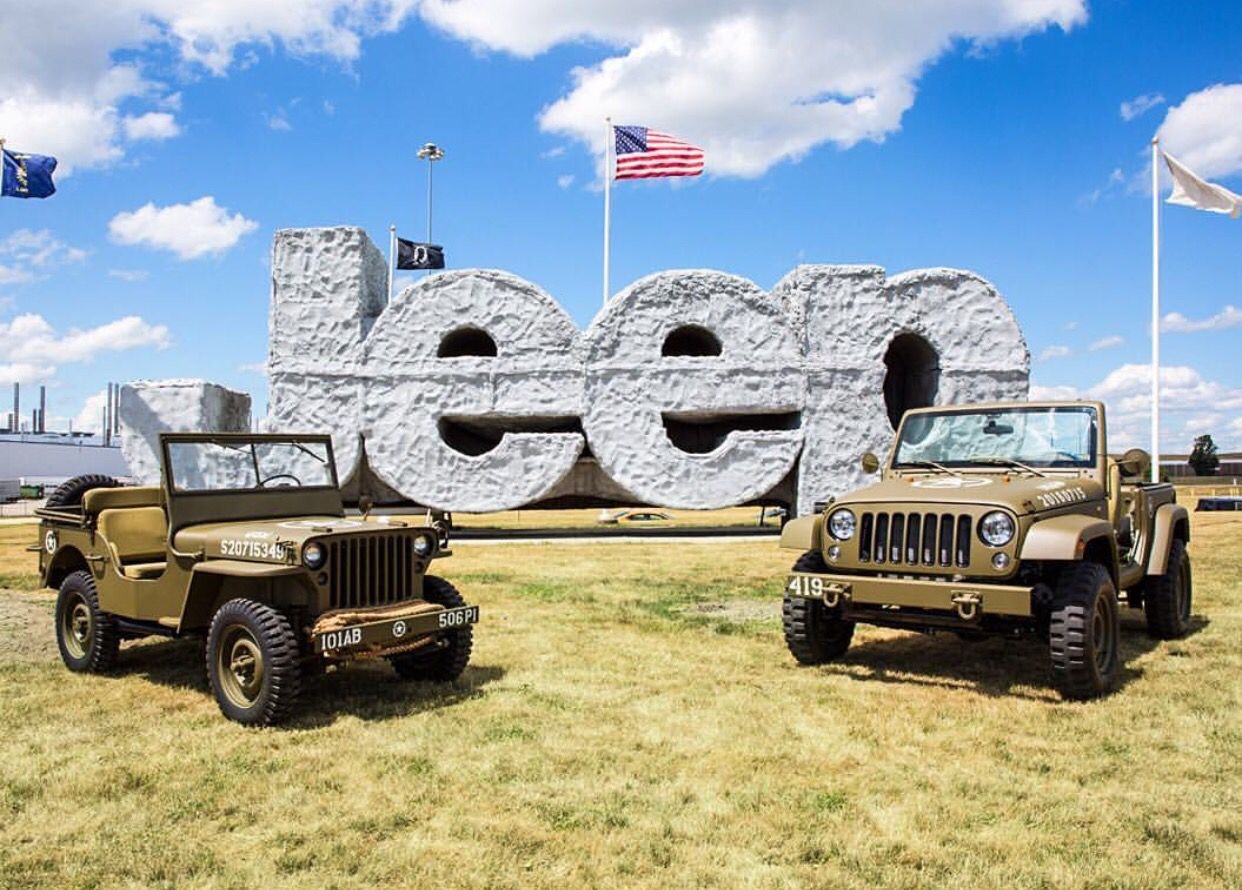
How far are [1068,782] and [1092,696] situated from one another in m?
1.82

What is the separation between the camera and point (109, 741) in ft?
19.2

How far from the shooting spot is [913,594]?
21.5 ft

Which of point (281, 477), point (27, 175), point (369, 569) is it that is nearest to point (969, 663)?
point (369, 569)

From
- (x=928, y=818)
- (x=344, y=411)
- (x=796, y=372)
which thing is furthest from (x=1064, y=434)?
(x=344, y=411)

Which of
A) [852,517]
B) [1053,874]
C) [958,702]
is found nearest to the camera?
[1053,874]

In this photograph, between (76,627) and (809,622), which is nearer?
(809,622)

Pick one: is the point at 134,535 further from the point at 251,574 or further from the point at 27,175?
the point at 27,175

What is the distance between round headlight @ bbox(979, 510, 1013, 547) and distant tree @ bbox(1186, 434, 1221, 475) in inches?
2160

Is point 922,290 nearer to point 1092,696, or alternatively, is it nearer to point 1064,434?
point 1064,434

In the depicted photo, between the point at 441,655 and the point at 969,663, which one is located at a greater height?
the point at 441,655

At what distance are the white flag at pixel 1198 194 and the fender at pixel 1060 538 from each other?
1784 cm

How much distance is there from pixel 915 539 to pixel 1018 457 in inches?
68.8

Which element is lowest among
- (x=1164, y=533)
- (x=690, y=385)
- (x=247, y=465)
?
(x=1164, y=533)

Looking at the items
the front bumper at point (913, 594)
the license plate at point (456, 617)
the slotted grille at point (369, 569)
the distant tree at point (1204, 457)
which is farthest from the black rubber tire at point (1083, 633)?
the distant tree at point (1204, 457)
